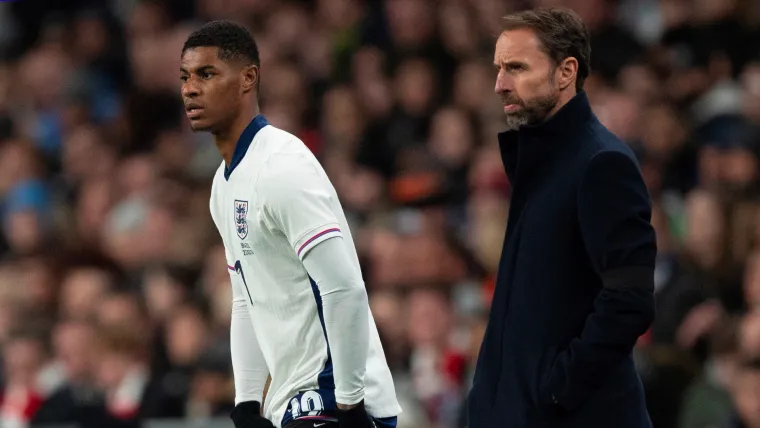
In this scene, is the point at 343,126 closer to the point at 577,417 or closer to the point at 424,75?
the point at 424,75

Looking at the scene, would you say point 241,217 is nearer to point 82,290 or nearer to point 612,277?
point 612,277

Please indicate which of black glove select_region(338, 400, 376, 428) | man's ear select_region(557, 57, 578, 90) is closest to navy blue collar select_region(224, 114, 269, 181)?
black glove select_region(338, 400, 376, 428)

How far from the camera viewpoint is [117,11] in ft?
45.4

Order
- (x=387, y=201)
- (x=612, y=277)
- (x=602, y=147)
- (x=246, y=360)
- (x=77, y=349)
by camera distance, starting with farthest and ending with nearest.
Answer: (x=387, y=201) → (x=77, y=349) → (x=246, y=360) → (x=602, y=147) → (x=612, y=277)

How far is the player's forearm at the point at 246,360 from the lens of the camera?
14.7 ft

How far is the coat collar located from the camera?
3914mm

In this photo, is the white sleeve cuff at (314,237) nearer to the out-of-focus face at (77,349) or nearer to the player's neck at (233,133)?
the player's neck at (233,133)

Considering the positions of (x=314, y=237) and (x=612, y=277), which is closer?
(x=612, y=277)

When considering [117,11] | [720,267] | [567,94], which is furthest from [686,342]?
[117,11]

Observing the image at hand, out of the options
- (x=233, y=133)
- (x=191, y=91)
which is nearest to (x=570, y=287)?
(x=233, y=133)

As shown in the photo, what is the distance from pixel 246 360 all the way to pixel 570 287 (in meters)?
1.20

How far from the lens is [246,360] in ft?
14.8

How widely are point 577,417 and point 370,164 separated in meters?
6.29

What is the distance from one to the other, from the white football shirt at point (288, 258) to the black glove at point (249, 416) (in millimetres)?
47
